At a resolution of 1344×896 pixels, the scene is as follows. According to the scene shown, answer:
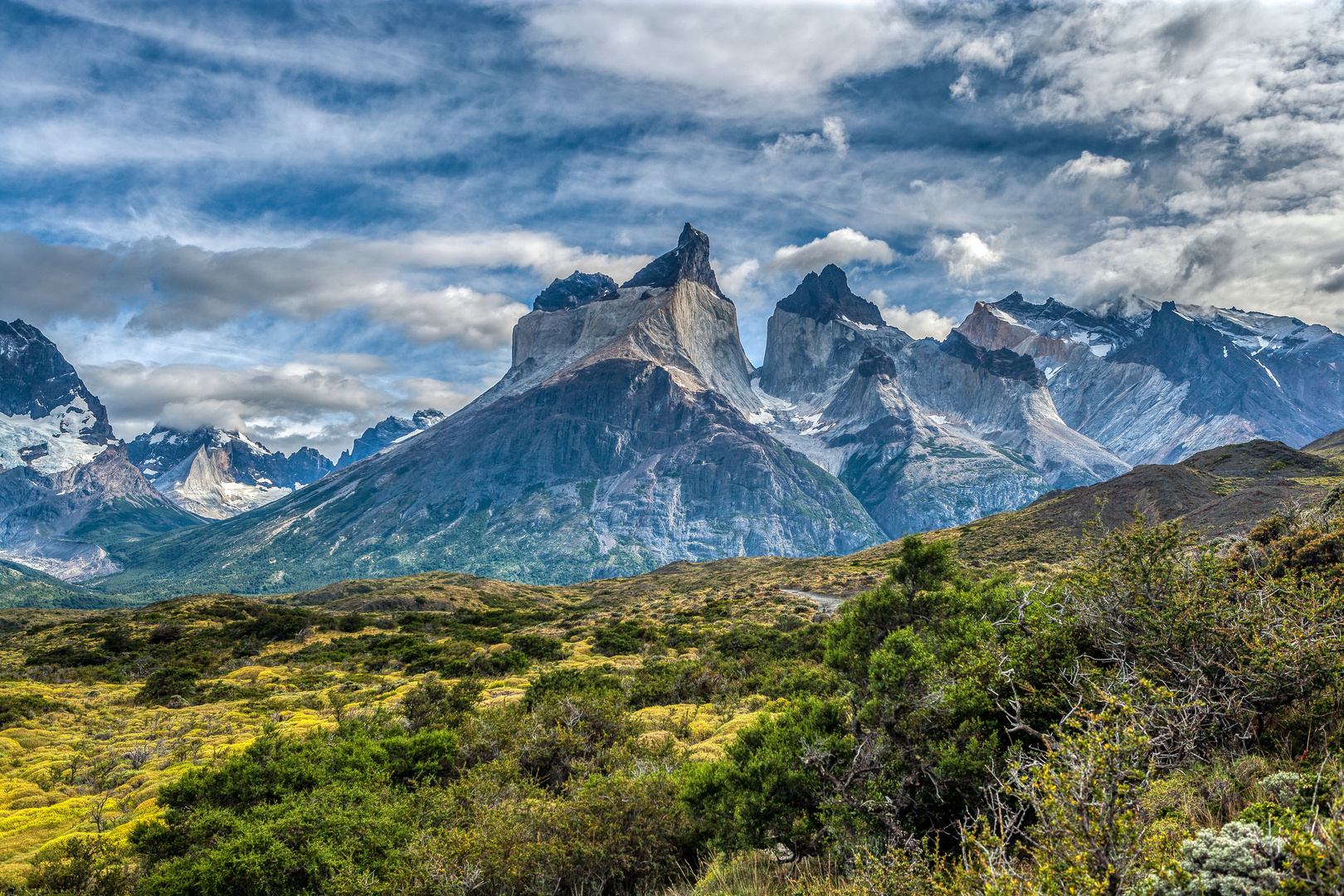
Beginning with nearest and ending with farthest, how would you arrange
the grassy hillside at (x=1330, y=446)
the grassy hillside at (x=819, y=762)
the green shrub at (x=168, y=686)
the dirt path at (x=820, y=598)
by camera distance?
the grassy hillside at (x=819, y=762) < the green shrub at (x=168, y=686) < the dirt path at (x=820, y=598) < the grassy hillside at (x=1330, y=446)

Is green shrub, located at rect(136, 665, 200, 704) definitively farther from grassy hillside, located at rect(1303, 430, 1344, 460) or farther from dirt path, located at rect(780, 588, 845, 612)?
grassy hillside, located at rect(1303, 430, 1344, 460)

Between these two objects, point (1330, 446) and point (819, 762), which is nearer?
point (819, 762)

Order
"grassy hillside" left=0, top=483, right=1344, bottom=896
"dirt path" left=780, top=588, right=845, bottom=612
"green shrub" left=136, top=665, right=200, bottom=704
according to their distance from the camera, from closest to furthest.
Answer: "grassy hillside" left=0, top=483, right=1344, bottom=896, "green shrub" left=136, top=665, right=200, bottom=704, "dirt path" left=780, top=588, right=845, bottom=612

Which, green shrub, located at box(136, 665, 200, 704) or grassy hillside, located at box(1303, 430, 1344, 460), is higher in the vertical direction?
green shrub, located at box(136, 665, 200, 704)

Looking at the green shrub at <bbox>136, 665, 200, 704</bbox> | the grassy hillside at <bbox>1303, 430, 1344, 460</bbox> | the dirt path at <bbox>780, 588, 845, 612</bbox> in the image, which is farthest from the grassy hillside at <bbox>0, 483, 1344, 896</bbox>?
the grassy hillside at <bbox>1303, 430, 1344, 460</bbox>

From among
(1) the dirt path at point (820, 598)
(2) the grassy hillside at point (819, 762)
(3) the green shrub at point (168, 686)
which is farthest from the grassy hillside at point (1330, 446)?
(3) the green shrub at point (168, 686)

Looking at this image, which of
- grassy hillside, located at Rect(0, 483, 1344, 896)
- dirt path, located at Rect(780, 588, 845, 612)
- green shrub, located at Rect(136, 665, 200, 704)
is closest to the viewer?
grassy hillside, located at Rect(0, 483, 1344, 896)

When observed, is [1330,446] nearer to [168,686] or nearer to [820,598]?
[820,598]

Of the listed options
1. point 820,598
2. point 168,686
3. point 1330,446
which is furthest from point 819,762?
point 1330,446

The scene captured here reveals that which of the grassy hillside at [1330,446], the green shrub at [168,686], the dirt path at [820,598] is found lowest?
the grassy hillside at [1330,446]

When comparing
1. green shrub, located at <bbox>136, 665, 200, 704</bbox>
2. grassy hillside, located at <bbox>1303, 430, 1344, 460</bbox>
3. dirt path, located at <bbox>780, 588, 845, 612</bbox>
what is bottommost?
grassy hillside, located at <bbox>1303, 430, 1344, 460</bbox>

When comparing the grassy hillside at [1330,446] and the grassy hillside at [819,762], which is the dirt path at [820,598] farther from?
the grassy hillside at [1330,446]

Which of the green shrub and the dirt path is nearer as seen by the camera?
the green shrub

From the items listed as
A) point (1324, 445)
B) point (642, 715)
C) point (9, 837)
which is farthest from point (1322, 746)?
point (1324, 445)
